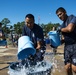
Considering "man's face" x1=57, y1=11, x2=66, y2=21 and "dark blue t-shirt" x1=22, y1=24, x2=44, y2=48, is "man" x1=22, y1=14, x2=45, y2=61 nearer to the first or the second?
"dark blue t-shirt" x1=22, y1=24, x2=44, y2=48

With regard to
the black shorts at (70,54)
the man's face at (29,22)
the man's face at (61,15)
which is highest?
the man's face at (61,15)

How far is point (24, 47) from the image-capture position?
415 cm

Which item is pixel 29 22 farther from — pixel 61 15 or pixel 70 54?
pixel 70 54

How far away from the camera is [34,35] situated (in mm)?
5141

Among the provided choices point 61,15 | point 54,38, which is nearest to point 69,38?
point 54,38

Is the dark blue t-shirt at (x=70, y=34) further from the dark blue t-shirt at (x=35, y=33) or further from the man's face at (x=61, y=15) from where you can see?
the dark blue t-shirt at (x=35, y=33)

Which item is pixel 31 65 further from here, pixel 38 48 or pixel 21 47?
pixel 21 47

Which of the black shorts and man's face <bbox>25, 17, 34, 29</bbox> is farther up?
man's face <bbox>25, 17, 34, 29</bbox>

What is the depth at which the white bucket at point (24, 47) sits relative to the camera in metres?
4.18

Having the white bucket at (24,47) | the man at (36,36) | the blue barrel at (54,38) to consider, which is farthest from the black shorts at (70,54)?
the white bucket at (24,47)

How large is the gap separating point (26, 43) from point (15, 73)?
59cm

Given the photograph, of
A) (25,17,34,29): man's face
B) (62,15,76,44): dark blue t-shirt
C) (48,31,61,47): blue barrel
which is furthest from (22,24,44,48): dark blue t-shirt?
(62,15,76,44): dark blue t-shirt

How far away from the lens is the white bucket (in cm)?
418

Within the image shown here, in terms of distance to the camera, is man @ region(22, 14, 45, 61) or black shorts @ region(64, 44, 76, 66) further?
man @ region(22, 14, 45, 61)
